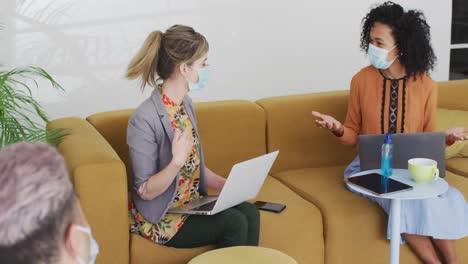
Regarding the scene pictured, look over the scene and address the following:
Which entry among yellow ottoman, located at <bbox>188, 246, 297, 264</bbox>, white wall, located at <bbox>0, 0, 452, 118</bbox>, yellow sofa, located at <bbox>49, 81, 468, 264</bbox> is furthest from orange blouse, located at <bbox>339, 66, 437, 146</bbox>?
white wall, located at <bbox>0, 0, 452, 118</bbox>

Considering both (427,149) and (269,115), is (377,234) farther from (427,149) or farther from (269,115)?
(269,115)

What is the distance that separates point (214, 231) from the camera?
2562mm

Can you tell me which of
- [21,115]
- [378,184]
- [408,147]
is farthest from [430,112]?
[21,115]

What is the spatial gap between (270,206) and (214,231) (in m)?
0.44

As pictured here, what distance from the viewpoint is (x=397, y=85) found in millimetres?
3129

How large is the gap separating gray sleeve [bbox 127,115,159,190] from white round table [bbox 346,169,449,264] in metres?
0.76

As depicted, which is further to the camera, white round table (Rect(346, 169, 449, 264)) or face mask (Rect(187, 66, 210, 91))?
face mask (Rect(187, 66, 210, 91))

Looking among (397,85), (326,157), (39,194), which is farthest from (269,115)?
(39,194)

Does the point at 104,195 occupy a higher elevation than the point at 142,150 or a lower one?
lower

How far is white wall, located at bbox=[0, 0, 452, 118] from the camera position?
3.67 meters

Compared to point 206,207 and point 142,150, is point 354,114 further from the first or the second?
point 142,150

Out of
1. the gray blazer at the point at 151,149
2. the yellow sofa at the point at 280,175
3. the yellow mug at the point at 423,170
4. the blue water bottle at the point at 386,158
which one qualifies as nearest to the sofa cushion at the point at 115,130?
the yellow sofa at the point at 280,175

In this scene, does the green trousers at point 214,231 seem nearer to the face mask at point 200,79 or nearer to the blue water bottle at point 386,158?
the face mask at point 200,79

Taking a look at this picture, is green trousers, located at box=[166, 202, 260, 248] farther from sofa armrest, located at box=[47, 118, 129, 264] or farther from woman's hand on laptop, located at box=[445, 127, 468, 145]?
woman's hand on laptop, located at box=[445, 127, 468, 145]
